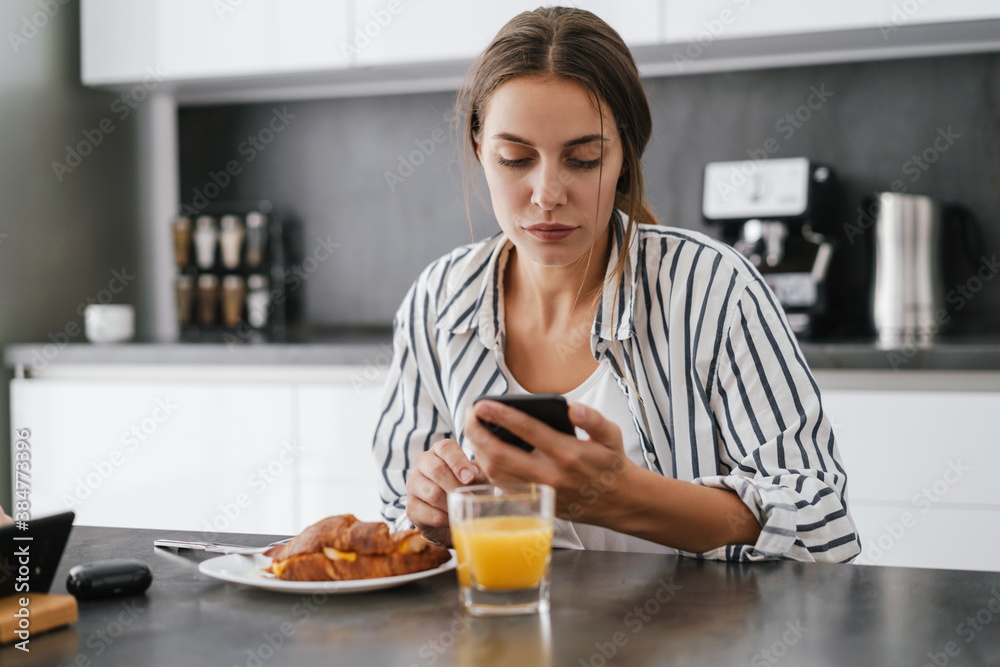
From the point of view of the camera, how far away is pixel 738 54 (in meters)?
2.45

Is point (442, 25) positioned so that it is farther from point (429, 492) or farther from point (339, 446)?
point (429, 492)

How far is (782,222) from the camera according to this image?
2.30 meters

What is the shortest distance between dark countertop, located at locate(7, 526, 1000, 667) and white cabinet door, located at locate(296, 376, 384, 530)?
1396 millimetres

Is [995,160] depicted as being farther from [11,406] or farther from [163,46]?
[11,406]

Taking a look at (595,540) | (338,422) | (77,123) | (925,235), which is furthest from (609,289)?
(77,123)

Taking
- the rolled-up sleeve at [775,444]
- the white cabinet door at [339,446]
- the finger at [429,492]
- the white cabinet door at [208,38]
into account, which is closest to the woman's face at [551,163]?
the rolled-up sleeve at [775,444]

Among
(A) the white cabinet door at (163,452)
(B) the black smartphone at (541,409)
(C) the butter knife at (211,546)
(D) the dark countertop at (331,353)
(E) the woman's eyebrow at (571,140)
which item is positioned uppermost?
(E) the woman's eyebrow at (571,140)

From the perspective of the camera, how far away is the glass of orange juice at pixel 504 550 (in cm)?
67

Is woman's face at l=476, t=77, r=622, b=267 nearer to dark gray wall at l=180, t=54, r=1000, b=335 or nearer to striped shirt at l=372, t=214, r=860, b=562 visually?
striped shirt at l=372, t=214, r=860, b=562

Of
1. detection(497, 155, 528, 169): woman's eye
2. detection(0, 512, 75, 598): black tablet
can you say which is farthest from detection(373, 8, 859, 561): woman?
detection(0, 512, 75, 598): black tablet

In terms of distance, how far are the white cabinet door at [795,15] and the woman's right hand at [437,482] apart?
1.62 metres

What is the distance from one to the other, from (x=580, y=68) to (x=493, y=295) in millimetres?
355

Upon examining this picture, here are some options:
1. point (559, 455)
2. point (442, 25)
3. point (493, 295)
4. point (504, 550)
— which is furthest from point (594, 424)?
point (442, 25)

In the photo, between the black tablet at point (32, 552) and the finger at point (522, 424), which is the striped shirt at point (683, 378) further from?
the black tablet at point (32, 552)
